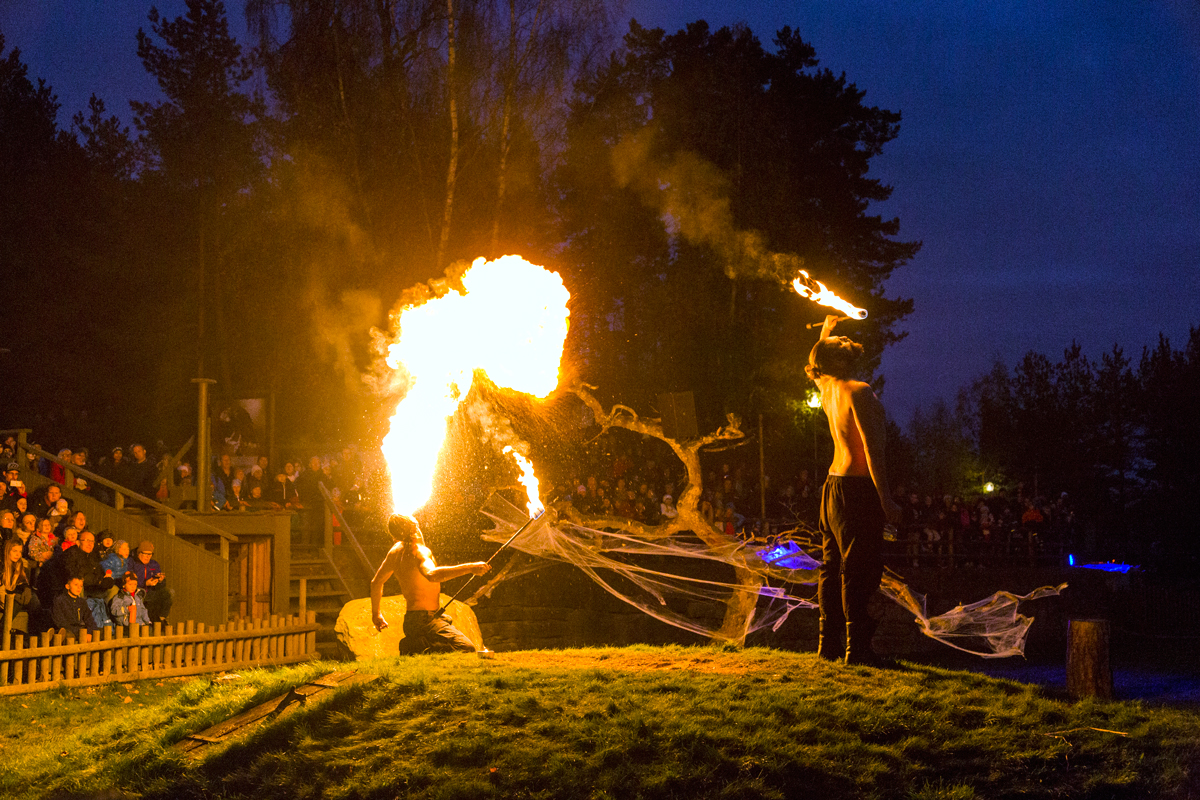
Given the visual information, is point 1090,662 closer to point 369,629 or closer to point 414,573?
point 414,573

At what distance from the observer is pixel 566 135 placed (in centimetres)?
2586

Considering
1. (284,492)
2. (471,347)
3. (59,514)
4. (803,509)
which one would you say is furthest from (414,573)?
(803,509)

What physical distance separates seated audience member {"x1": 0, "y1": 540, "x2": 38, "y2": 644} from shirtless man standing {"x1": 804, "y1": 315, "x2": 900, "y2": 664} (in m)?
9.66

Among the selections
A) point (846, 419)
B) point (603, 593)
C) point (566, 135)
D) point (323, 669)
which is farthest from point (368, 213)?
point (846, 419)

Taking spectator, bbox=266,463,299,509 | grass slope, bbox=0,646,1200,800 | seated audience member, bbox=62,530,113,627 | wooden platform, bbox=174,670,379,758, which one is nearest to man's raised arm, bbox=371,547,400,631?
grass slope, bbox=0,646,1200,800

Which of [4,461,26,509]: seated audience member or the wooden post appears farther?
[4,461,26,509]: seated audience member

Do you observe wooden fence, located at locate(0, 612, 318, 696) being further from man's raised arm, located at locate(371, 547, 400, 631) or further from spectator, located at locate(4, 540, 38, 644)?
man's raised arm, located at locate(371, 547, 400, 631)

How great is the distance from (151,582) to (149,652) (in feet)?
5.89

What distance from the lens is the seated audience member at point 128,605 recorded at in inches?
510

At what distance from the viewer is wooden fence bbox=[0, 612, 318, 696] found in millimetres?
11516

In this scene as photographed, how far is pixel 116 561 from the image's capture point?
13406mm

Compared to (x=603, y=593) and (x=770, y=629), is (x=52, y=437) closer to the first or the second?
(x=603, y=593)

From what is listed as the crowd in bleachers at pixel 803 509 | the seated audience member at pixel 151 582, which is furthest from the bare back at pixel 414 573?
the crowd in bleachers at pixel 803 509

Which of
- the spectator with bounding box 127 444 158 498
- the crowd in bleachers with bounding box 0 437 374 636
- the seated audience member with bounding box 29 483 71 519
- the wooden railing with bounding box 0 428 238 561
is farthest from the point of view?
the spectator with bounding box 127 444 158 498
